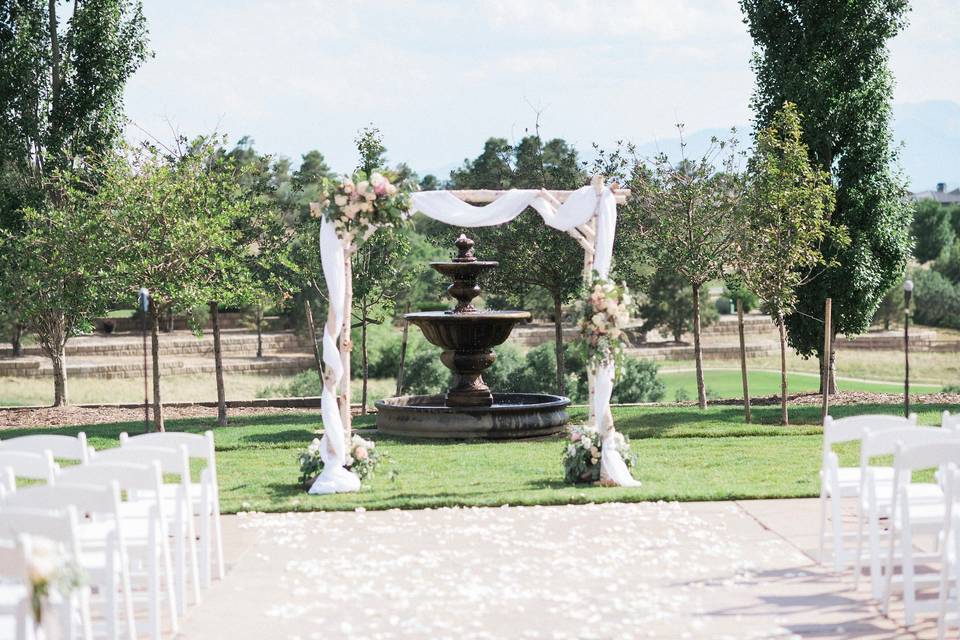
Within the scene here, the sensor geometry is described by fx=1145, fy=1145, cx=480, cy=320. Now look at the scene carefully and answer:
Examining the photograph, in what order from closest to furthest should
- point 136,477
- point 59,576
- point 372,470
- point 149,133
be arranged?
point 59,576
point 136,477
point 372,470
point 149,133

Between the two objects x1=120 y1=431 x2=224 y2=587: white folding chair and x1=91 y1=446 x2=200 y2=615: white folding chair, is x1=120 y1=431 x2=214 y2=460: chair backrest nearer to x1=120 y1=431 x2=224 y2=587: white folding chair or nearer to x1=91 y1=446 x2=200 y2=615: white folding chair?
x1=120 y1=431 x2=224 y2=587: white folding chair

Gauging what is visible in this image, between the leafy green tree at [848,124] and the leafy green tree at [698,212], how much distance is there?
206 cm

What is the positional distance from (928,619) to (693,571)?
150 centimetres

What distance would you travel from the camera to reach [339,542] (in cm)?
828

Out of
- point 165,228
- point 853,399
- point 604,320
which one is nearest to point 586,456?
point 604,320

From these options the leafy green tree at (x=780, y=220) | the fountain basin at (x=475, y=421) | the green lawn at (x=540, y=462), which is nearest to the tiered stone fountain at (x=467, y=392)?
the fountain basin at (x=475, y=421)

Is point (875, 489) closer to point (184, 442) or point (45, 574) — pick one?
point (184, 442)

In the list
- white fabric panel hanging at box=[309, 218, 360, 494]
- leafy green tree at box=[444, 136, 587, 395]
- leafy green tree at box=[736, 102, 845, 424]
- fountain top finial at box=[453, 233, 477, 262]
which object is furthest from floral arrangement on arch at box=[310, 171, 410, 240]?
leafy green tree at box=[444, 136, 587, 395]

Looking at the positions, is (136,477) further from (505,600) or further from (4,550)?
(505,600)

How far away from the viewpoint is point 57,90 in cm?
2108

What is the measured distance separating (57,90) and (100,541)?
16926mm

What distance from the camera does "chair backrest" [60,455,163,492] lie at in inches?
224

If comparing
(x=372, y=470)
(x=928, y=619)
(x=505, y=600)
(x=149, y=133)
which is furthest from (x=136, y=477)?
(x=149, y=133)

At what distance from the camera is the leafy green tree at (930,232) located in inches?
2338
